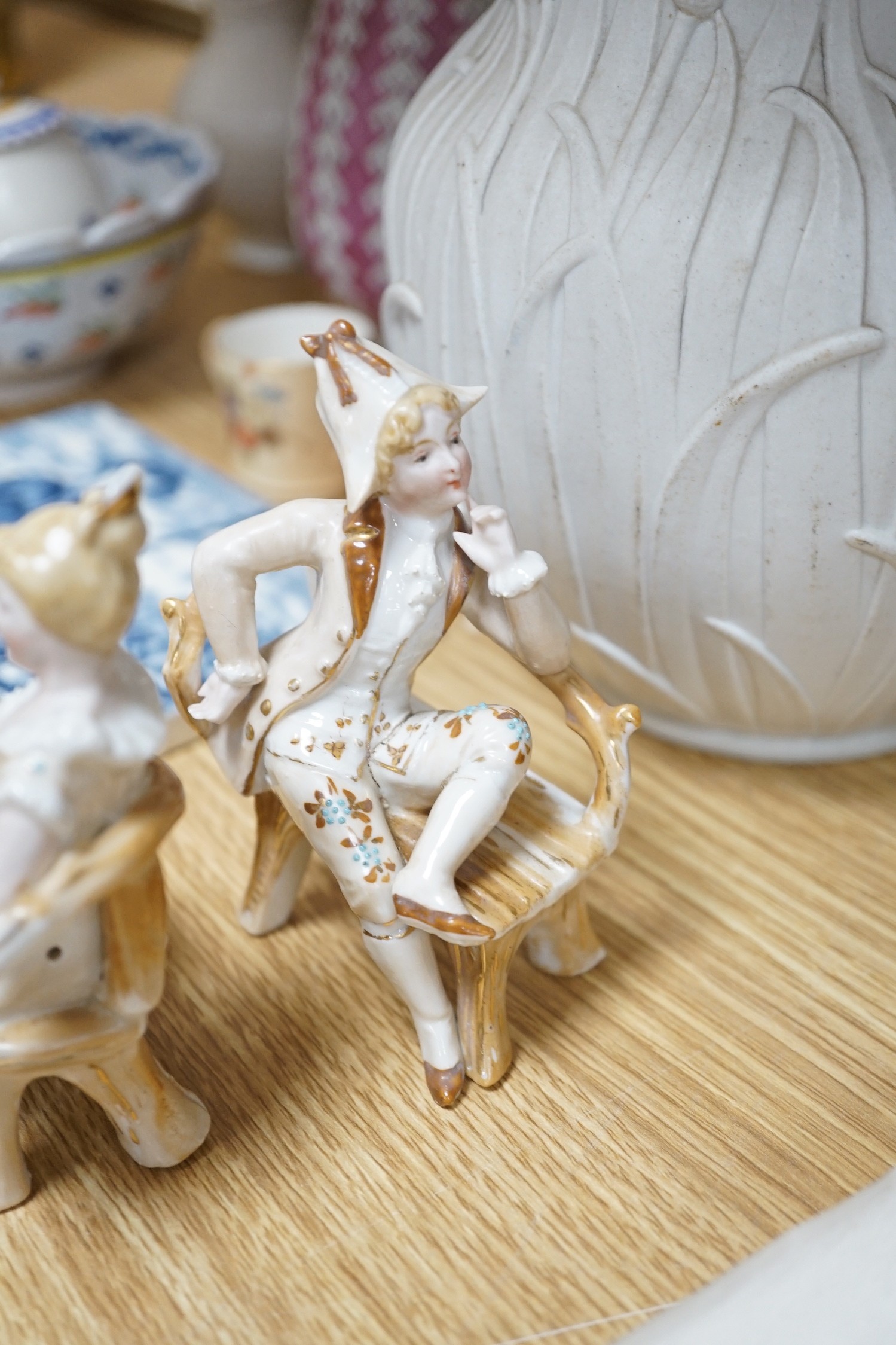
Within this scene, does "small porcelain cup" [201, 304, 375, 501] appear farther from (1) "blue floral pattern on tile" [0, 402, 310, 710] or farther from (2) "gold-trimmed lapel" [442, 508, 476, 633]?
(2) "gold-trimmed lapel" [442, 508, 476, 633]

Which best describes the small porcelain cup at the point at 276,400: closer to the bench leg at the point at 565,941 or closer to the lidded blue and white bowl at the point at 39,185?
the lidded blue and white bowl at the point at 39,185

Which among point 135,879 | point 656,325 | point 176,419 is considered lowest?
point 176,419

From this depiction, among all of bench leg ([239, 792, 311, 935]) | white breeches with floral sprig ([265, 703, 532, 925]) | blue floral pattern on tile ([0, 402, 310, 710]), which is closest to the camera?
white breeches with floral sprig ([265, 703, 532, 925])

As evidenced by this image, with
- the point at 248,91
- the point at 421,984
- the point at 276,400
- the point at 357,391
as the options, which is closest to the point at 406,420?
the point at 357,391

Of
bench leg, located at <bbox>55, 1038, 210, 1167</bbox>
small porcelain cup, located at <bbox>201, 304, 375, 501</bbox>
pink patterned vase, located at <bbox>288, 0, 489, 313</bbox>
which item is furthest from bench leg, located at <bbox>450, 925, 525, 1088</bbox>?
pink patterned vase, located at <bbox>288, 0, 489, 313</bbox>

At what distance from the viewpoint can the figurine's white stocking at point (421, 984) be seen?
24.2 inches

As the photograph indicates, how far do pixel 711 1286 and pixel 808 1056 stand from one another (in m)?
0.14

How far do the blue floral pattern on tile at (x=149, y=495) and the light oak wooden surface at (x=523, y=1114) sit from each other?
13cm

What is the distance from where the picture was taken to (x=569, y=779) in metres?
0.83

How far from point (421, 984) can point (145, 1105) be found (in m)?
0.13

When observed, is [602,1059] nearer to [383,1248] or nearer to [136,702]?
[383,1248]

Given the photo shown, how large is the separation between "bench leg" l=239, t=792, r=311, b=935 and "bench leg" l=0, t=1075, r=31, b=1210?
17 centimetres

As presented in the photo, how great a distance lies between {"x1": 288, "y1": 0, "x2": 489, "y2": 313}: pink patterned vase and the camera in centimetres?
108

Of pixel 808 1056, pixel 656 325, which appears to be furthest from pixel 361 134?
pixel 808 1056
